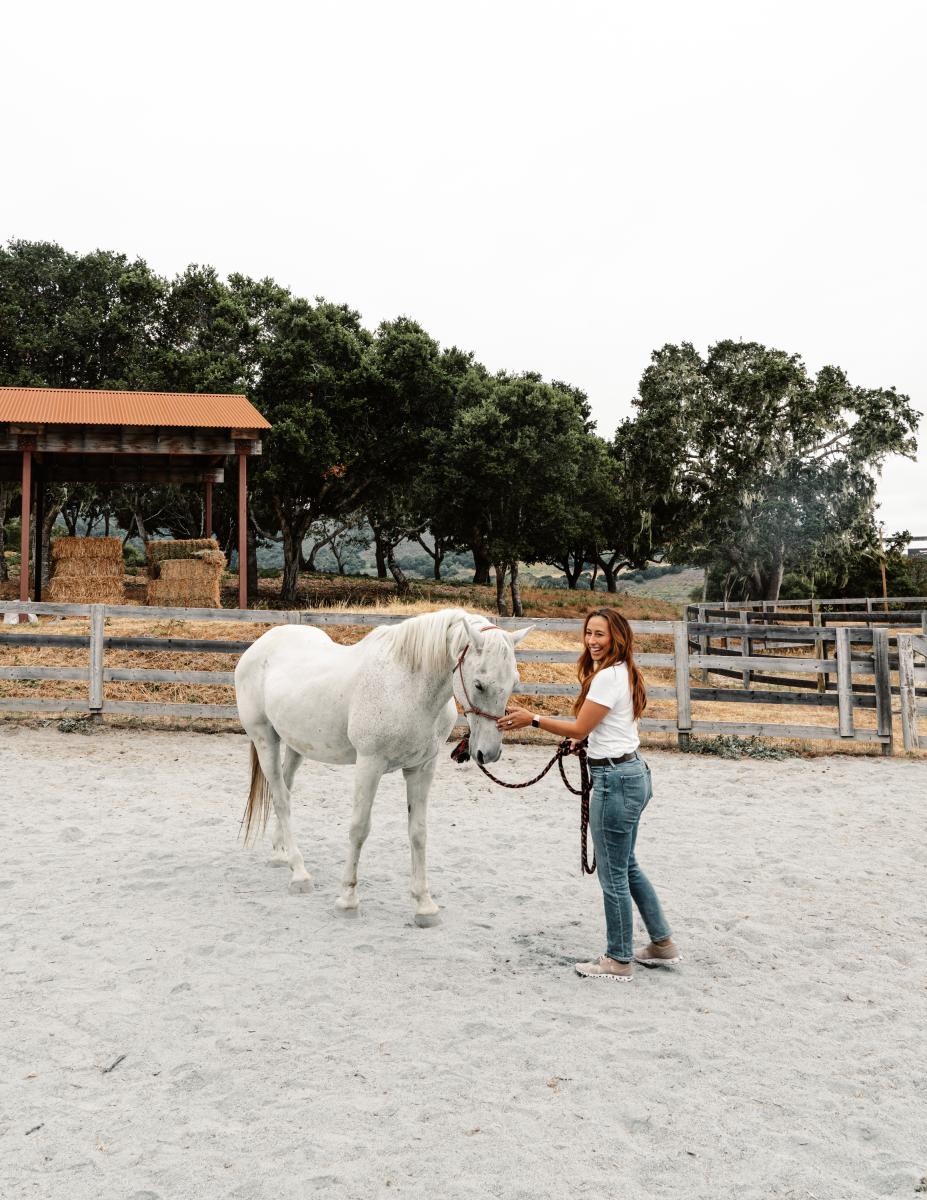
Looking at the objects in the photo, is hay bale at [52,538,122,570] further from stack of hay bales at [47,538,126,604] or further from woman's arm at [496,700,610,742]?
woman's arm at [496,700,610,742]

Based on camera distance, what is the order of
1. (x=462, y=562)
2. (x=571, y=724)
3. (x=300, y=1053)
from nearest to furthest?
(x=300, y=1053) < (x=571, y=724) < (x=462, y=562)

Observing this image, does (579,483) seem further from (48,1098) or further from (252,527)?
(48,1098)

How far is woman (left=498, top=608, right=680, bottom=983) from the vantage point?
3.58m

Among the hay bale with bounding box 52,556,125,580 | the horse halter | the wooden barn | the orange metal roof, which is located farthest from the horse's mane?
the hay bale with bounding box 52,556,125,580

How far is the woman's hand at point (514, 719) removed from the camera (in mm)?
3539

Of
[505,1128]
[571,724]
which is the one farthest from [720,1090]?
[571,724]

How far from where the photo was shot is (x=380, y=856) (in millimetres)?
5660

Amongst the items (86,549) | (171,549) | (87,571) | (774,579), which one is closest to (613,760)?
(171,549)

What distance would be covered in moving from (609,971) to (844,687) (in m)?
6.59

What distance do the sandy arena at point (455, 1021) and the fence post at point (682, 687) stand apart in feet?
10.2

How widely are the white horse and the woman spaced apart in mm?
261

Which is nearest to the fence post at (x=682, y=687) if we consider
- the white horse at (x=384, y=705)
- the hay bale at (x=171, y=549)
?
the white horse at (x=384, y=705)

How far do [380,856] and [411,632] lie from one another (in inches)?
82.9

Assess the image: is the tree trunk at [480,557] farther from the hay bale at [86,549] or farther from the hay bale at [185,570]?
the hay bale at [86,549]
